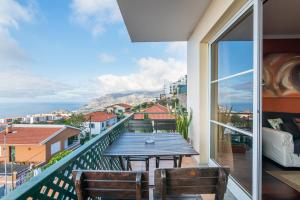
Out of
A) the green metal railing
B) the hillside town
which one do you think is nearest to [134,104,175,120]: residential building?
the hillside town

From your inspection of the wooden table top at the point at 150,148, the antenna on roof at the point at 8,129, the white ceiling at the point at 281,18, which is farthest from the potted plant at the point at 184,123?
the antenna on roof at the point at 8,129

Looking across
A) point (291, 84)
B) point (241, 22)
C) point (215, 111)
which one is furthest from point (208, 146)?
point (291, 84)

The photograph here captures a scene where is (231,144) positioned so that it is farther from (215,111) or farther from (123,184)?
(123,184)

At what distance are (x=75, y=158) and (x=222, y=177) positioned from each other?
1.21 metres

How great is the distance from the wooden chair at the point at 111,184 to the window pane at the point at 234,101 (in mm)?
1527

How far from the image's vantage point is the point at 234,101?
10.1ft

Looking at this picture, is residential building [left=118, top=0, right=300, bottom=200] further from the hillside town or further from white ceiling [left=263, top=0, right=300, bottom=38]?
the hillside town

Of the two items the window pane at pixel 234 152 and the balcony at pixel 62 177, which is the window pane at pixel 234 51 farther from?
the balcony at pixel 62 177

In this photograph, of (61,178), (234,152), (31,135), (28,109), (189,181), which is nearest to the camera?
(189,181)

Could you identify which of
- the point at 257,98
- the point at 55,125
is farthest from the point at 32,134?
A: the point at 257,98

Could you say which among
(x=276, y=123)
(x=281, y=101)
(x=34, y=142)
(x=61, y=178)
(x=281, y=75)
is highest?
(x=281, y=75)

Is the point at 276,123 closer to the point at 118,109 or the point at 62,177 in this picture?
the point at 118,109

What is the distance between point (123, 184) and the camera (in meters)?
1.53

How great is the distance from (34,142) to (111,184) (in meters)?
6.18
